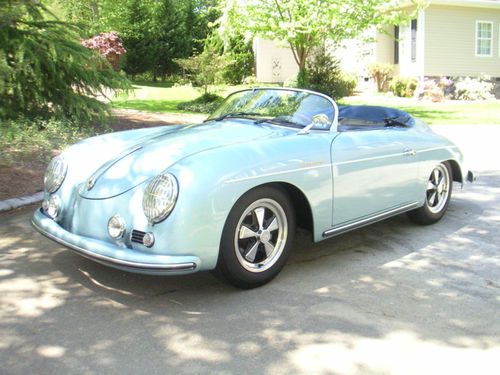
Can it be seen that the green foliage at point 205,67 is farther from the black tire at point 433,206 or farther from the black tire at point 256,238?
the black tire at point 256,238

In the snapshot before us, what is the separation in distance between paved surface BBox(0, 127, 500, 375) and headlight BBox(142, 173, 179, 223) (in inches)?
24.7

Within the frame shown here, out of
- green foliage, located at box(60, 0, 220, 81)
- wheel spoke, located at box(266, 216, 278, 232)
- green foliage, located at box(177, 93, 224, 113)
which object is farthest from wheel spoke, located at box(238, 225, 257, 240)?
green foliage, located at box(60, 0, 220, 81)

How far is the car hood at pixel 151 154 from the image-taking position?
3643 mm

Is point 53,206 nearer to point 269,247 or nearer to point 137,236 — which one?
point 137,236

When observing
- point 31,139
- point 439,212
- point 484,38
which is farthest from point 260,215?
point 484,38

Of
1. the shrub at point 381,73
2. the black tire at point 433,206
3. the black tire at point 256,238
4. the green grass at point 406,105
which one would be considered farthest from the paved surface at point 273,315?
the shrub at point 381,73

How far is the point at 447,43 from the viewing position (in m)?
23.8

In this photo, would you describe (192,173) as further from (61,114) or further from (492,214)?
(61,114)

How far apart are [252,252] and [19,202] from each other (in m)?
3.24

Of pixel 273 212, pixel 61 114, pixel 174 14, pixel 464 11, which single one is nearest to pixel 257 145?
pixel 273 212

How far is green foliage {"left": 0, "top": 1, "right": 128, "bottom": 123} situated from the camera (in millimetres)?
8578

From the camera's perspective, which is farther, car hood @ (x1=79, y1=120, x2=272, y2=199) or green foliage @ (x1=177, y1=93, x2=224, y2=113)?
green foliage @ (x1=177, y1=93, x2=224, y2=113)

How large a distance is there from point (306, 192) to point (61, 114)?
6.54 metres

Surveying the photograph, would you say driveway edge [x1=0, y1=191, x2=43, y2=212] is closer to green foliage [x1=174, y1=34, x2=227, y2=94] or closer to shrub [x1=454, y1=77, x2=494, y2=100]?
green foliage [x1=174, y1=34, x2=227, y2=94]
